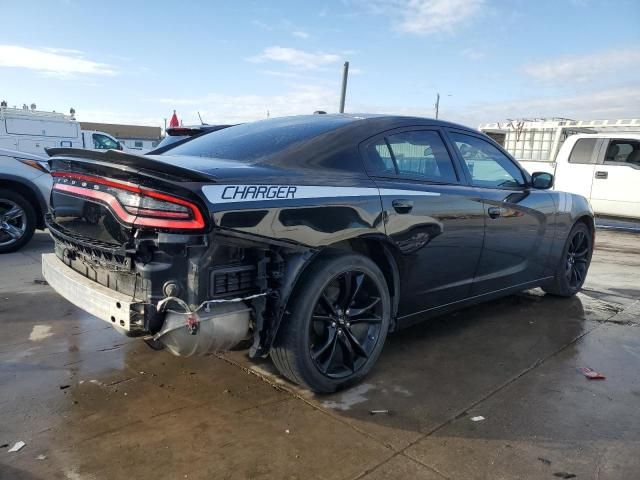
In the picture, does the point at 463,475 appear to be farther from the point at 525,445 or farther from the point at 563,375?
the point at 563,375

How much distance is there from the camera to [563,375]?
3.38 metres

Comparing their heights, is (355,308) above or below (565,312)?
above

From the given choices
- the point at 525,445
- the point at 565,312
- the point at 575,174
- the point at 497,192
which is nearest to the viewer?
the point at 525,445

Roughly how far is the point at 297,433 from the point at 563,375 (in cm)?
186

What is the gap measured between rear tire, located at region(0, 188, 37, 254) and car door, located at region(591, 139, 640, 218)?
10.1 meters

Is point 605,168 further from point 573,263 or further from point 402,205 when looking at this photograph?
point 402,205

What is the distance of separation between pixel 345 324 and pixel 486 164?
1.91m

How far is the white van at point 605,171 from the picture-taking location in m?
10.2

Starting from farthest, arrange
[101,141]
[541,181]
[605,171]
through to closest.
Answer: [101,141] → [605,171] → [541,181]

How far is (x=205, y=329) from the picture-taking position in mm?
2426

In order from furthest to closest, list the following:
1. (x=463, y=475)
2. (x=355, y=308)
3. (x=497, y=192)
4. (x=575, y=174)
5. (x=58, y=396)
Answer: (x=575, y=174) → (x=497, y=192) → (x=355, y=308) → (x=58, y=396) → (x=463, y=475)

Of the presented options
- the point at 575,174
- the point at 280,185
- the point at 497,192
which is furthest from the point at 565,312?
the point at 575,174

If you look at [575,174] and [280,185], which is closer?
[280,185]

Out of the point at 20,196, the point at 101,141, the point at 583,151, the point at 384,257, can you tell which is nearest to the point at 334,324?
the point at 384,257
